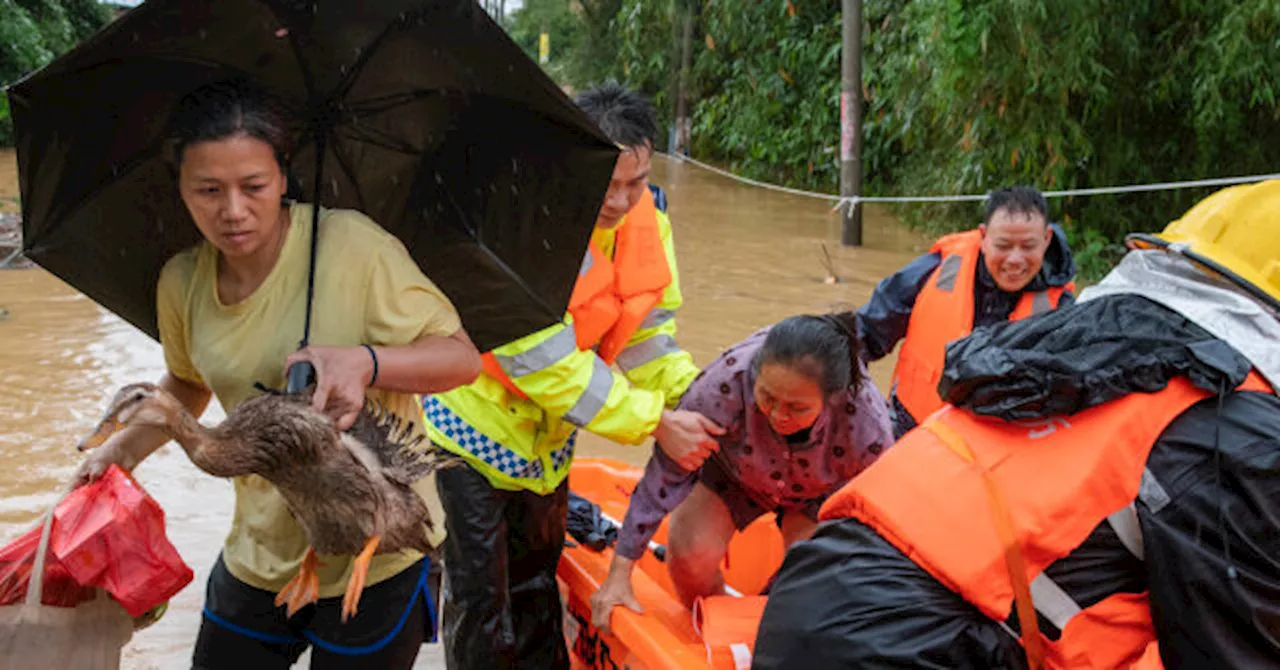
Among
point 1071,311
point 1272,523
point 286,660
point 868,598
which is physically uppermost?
point 1071,311

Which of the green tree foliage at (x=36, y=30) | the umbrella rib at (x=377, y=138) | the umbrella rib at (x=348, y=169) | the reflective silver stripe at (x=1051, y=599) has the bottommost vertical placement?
the reflective silver stripe at (x=1051, y=599)

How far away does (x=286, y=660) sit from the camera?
229 centimetres

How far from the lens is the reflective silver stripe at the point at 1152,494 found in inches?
73.8

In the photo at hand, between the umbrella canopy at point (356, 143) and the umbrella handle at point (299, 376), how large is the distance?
24 centimetres

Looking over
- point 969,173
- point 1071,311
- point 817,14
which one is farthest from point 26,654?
point 817,14

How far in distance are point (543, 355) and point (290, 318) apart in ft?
3.21

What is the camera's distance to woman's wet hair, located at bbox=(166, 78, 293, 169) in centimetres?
194

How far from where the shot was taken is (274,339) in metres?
2.04

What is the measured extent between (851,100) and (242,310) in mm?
9259

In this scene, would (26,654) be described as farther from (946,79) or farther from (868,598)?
(946,79)

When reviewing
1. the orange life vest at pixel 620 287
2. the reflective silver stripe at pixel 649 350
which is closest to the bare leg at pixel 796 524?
the reflective silver stripe at pixel 649 350

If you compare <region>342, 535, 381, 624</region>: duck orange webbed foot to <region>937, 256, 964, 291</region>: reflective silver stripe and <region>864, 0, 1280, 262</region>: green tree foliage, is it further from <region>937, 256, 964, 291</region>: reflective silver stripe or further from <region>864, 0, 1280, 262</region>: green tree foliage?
<region>864, 0, 1280, 262</region>: green tree foliage

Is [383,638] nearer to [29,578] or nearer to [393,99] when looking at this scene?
[29,578]

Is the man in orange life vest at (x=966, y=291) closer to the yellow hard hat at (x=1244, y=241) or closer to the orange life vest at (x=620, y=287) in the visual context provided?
the orange life vest at (x=620, y=287)
